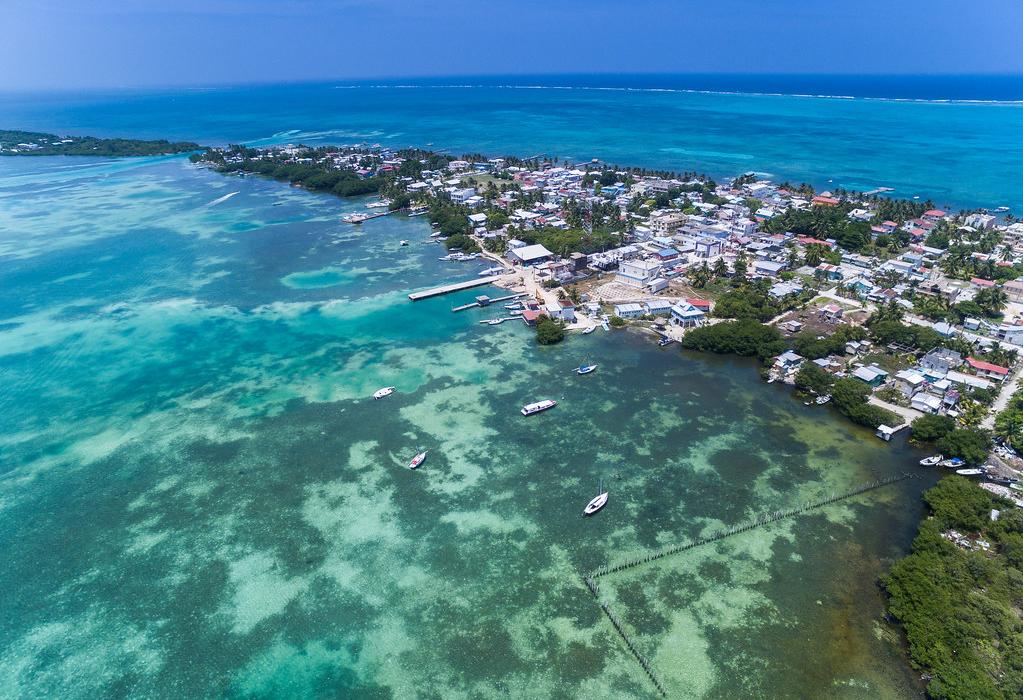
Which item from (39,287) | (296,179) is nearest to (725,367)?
(39,287)

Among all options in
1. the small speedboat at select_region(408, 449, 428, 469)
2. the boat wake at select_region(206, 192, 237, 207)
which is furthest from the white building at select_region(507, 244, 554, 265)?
the boat wake at select_region(206, 192, 237, 207)

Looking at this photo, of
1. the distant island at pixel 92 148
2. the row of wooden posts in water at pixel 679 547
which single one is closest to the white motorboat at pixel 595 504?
the row of wooden posts in water at pixel 679 547

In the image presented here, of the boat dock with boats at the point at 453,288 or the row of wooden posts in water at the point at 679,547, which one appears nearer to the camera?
the row of wooden posts in water at the point at 679,547

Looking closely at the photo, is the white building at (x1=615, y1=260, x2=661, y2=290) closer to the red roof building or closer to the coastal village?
the coastal village

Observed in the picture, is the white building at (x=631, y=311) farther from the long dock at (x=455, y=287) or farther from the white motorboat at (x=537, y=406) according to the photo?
the white motorboat at (x=537, y=406)

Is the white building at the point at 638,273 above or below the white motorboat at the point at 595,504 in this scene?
above

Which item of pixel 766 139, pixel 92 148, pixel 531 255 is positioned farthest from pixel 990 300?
pixel 92 148

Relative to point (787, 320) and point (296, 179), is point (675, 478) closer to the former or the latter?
point (787, 320)
